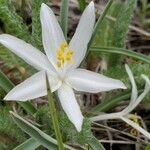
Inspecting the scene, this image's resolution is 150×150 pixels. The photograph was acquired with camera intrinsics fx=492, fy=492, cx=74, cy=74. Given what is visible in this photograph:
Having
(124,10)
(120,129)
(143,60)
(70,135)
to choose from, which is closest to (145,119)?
(120,129)

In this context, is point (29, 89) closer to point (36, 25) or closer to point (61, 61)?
point (61, 61)

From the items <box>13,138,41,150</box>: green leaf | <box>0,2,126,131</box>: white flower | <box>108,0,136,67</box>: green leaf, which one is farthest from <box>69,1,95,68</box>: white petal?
<box>108,0,136,67</box>: green leaf

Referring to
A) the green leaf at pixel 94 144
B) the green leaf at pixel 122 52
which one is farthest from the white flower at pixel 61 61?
the green leaf at pixel 122 52

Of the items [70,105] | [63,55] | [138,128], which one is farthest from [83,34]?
[138,128]

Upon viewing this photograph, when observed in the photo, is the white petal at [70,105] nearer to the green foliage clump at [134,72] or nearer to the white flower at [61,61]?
the white flower at [61,61]

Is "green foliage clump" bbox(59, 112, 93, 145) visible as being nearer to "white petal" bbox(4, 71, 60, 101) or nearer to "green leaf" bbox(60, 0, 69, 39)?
"white petal" bbox(4, 71, 60, 101)
